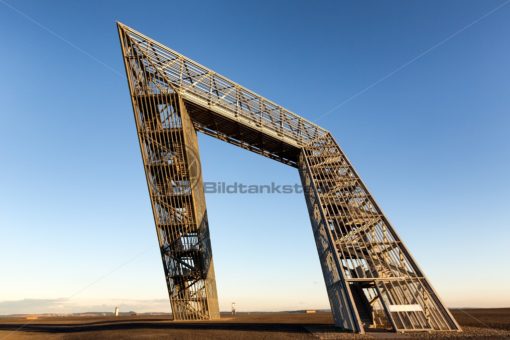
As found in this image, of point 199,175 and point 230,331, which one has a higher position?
point 199,175

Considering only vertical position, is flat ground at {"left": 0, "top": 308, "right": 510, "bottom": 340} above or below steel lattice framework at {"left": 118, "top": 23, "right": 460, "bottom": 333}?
below

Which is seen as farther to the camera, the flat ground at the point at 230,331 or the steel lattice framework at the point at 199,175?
the steel lattice framework at the point at 199,175

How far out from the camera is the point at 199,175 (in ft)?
102

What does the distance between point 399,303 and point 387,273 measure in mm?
2367

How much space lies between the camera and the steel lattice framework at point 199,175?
25578 mm

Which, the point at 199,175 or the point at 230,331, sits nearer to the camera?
the point at 230,331

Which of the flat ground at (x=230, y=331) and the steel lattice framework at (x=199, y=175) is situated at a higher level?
the steel lattice framework at (x=199, y=175)

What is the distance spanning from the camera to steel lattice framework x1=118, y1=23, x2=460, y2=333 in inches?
1007

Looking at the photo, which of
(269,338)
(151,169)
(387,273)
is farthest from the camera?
(151,169)

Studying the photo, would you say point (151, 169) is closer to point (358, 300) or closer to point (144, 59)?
point (144, 59)

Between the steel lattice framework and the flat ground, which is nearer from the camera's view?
the flat ground

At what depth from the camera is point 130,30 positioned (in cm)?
2711

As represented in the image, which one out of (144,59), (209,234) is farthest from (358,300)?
(144,59)

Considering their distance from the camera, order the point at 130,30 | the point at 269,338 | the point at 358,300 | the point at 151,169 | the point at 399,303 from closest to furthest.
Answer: the point at 269,338, the point at 399,303, the point at 358,300, the point at 130,30, the point at 151,169
